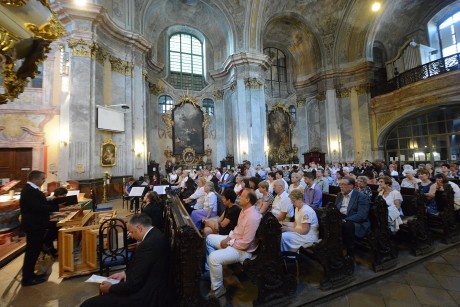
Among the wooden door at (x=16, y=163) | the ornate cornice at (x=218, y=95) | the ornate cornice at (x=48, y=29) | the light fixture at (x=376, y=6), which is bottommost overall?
the wooden door at (x=16, y=163)

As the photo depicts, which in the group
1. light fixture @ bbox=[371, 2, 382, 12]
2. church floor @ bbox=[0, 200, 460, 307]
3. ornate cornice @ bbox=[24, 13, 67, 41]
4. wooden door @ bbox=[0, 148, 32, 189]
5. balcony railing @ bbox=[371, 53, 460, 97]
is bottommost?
church floor @ bbox=[0, 200, 460, 307]

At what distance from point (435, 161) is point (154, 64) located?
18385 millimetres

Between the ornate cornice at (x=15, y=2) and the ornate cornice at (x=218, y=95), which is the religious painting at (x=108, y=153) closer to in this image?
the ornate cornice at (x=15, y=2)

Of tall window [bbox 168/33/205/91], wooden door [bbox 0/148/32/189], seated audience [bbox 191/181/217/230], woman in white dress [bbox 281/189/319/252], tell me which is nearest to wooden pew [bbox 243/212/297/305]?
woman in white dress [bbox 281/189/319/252]

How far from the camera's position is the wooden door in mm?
10750

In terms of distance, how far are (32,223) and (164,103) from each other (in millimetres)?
13518

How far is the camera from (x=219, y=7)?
605 inches

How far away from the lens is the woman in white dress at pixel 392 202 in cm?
391

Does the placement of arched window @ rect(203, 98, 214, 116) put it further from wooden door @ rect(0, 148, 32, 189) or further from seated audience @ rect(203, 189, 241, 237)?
seated audience @ rect(203, 189, 241, 237)

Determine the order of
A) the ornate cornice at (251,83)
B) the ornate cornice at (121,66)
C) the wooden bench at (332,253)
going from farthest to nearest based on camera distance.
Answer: the ornate cornice at (251,83)
the ornate cornice at (121,66)
the wooden bench at (332,253)

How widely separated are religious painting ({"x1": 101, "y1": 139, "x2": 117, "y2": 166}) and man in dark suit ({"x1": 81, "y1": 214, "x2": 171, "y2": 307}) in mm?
9398

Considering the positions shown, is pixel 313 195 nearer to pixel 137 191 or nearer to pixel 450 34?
pixel 137 191

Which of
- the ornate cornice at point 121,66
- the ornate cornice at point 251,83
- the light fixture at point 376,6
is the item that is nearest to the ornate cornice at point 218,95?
the ornate cornice at point 251,83

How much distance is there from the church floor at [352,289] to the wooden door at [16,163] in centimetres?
937
